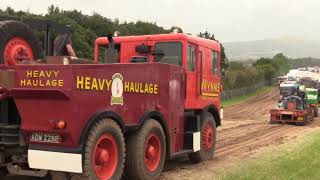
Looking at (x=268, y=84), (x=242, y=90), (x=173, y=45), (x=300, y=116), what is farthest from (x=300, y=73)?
(x=173, y=45)

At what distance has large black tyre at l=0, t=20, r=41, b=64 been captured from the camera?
8344mm

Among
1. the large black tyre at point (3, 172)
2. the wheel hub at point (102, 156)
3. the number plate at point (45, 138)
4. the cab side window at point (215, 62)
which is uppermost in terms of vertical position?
the cab side window at point (215, 62)

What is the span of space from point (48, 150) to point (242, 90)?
56.2 m

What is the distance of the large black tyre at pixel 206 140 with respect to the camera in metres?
11.9

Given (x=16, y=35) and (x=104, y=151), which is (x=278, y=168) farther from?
(x=16, y=35)

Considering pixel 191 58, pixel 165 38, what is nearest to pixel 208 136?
pixel 191 58

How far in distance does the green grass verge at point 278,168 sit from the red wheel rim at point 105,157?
1982mm

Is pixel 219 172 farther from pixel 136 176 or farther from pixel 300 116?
pixel 300 116

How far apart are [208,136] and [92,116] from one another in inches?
211

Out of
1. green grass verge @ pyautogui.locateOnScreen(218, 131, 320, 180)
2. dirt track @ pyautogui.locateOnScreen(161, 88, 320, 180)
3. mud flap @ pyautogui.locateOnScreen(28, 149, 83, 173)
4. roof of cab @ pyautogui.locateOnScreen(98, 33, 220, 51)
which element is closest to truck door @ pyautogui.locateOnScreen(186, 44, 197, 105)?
roof of cab @ pyautogui.locateOnScreen(98, 33, 220, 51)

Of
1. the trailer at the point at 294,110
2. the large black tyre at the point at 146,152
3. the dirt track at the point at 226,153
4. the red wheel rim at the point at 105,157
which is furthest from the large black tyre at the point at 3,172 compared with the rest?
the trailer at the point at 294,110

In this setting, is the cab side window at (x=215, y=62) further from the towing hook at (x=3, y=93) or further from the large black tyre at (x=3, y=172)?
the towing hook at (x=3, y=93)

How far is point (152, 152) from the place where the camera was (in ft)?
30.4

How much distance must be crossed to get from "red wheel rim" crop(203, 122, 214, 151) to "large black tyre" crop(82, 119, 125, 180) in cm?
420
